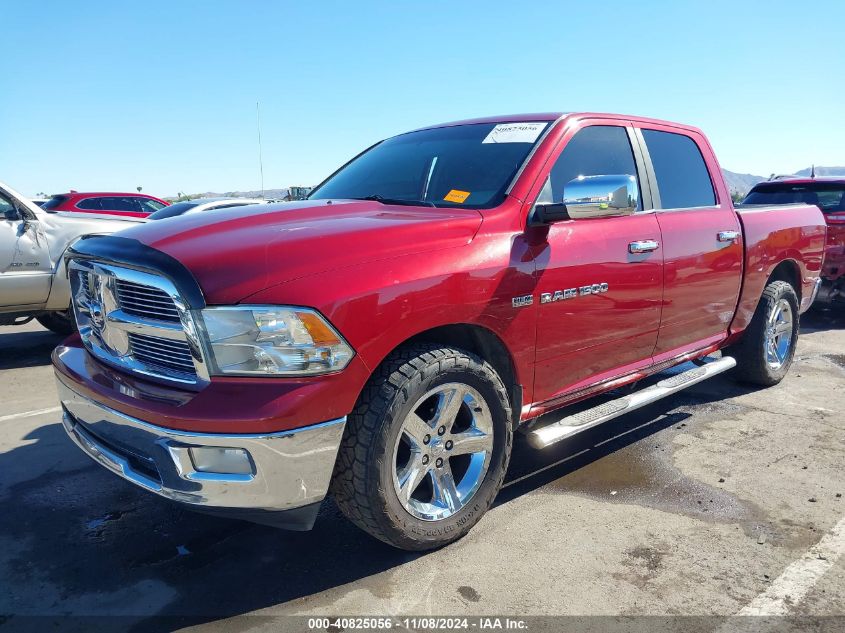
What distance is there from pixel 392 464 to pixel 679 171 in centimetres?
297

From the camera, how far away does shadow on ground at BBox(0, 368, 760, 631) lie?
Answer: 240 cm

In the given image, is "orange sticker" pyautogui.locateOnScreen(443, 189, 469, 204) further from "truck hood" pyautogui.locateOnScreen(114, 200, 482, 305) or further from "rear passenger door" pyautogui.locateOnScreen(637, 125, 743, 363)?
"rear passenger door" pyautogui.locateOnScreen(637, 125, 743, 363)

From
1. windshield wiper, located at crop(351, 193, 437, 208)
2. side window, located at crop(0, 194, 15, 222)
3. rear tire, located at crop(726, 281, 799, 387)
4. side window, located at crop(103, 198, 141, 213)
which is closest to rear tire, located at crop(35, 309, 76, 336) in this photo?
side window, located at crop(0, 194, 15, 222)

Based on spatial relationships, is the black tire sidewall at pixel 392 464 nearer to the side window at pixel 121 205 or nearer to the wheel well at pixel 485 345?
the wheel well at pixel 485 345

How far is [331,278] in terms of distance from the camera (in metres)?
2.25

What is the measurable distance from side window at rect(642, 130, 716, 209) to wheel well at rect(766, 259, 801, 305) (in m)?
1.23

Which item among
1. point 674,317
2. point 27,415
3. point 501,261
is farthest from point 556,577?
point 27,415

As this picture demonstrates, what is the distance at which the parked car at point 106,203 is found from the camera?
12086mm

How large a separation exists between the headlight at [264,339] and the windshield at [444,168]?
1192mm

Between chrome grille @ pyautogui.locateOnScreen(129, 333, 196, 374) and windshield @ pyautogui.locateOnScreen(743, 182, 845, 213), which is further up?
windshield @ pyautogui.locateOnScreen(743, 182, 845, 213)

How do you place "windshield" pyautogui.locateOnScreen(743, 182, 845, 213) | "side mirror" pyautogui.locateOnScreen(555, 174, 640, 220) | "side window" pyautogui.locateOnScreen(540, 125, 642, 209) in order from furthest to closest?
"windshield" pyautogui.locateOnScreen(743, 182, 845, 213) < "side window" pyautogui.locateOnScreen(540, 125, 642, 209) < "side mirror" pyautogui.locateOnScreen(555, 174, 640, 220)

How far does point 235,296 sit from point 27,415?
3.34 metres

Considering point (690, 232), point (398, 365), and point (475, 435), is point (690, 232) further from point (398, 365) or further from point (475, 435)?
point (398, 365)

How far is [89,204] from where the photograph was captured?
41.0 ft
